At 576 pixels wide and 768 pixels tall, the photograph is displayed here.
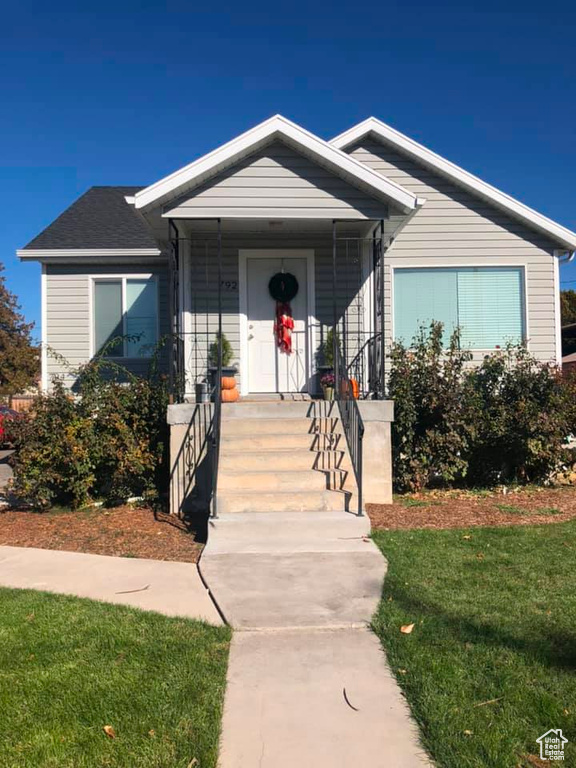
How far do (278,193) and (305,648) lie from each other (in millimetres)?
6166

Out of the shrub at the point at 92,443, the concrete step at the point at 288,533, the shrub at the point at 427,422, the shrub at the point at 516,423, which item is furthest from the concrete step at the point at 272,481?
the shrub at the point at 516,423

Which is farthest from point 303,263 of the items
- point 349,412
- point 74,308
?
point 74,308

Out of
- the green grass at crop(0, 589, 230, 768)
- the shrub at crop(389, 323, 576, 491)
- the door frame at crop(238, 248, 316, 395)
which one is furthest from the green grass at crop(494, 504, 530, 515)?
the green grass at crop(0, 589, 230, 768)

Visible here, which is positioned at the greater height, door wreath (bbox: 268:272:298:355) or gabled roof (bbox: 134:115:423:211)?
gabled roof (bbox: 134:115:423:211)

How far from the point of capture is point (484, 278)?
10.4m

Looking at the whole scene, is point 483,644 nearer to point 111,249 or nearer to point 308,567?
point 308,567

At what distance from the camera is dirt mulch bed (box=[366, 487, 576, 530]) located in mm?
6578

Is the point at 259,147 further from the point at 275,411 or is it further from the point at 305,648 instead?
the point at 305,648

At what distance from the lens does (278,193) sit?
8000mm

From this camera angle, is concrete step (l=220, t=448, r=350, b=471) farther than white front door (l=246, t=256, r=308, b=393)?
No

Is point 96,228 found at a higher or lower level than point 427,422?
higher

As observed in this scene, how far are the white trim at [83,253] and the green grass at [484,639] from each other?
286 inches

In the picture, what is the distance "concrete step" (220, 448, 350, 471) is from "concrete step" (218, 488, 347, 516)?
0.54 meters

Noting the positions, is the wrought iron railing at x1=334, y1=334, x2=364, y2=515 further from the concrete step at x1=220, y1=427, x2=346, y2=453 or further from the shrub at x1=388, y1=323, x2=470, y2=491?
the shrub at x1=388, y1=323, x2=470, y2=491
